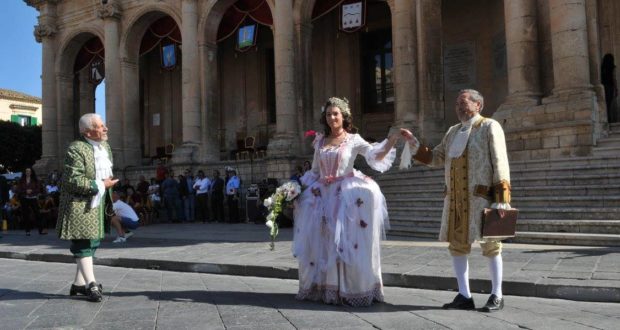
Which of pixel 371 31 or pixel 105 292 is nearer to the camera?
pixel 105 292

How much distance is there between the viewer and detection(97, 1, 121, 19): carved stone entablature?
22.6 meters

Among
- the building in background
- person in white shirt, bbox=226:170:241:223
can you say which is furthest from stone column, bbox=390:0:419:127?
the building in background

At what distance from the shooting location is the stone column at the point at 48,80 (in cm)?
2538

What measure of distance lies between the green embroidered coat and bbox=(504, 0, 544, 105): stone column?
34.3ft

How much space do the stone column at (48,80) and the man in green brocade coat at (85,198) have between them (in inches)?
836

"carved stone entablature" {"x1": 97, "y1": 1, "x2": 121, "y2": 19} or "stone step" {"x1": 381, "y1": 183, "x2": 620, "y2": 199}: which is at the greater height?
"carved stone entablature" {"x1": 97, "y1": 1, "x2": 121, "y2": 19}

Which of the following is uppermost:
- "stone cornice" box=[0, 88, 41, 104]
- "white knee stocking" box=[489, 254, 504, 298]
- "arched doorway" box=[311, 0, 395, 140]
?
"stone cornice" box=[0, 88, 41, 104]

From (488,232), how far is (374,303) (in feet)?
4.11

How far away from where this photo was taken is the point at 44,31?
25547 millimetres

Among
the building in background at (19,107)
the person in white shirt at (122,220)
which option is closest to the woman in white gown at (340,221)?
the person in white shirt at (122,220)

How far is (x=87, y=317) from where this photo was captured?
4754mm

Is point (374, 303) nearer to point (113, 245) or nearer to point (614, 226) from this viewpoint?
point (614, 226)

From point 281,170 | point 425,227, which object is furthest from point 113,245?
point 281,170

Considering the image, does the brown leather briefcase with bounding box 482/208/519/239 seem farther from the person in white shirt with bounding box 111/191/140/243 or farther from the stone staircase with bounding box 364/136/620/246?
the person in white shirt with bounding box 111/191/140/243
